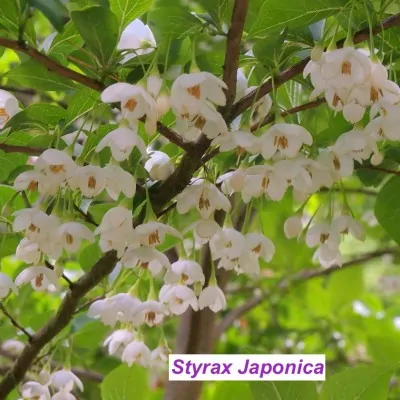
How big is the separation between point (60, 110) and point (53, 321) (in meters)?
0.31

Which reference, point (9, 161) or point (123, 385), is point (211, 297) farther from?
point (9, 161)

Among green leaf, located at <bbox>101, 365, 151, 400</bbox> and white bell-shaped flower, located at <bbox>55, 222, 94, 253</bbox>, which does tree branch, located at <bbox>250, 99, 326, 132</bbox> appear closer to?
white bell-shaped flower, located at <bbox>55, 222, 94, 253</bbox>

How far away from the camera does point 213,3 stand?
0.65 metres

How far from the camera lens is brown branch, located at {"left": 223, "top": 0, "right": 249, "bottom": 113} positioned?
0.60m

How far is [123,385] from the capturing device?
945 millimetres

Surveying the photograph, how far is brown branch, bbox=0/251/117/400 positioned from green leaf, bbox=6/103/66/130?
174 mm

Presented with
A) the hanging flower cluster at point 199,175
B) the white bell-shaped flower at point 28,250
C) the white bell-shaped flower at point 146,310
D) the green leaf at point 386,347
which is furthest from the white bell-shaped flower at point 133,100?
the green leaf at point 386,347

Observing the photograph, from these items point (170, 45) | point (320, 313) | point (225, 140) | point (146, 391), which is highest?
point (320, 313)

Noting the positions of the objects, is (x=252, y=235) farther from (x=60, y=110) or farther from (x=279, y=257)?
(x=279, y=257)

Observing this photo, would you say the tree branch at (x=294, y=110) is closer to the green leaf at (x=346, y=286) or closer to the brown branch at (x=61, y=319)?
the brown branch at (x=61, y=319)

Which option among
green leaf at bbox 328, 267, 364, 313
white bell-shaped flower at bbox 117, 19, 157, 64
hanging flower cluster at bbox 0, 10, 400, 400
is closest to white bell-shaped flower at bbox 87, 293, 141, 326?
hanging flower cluster at bbox 0, 10, 400, 400

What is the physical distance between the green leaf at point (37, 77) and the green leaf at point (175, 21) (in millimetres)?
135

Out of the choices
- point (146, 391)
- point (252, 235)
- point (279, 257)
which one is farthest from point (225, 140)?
point (279, 257)

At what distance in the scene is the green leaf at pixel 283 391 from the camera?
795 mm
